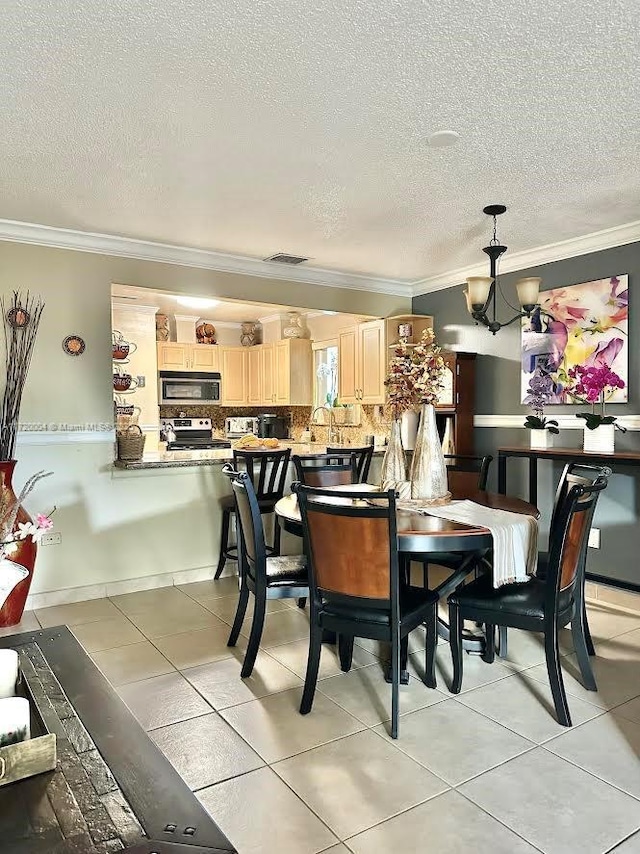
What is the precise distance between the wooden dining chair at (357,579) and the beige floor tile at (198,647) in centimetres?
76

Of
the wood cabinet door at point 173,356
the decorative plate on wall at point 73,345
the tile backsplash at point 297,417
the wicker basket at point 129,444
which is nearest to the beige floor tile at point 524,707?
the wicker basket at point 129,444

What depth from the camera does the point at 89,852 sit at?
3.39 ft

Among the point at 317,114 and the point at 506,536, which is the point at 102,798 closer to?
the point at 506,536

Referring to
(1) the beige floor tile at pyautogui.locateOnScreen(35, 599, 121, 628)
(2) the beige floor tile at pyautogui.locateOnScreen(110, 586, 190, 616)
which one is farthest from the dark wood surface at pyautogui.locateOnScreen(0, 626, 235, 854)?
(2) the beige floor tile at pyautogui.locateOnScreen(110, 586, 190, 616)

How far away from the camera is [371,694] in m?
2.76

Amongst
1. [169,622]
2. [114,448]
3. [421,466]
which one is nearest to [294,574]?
[421,466]

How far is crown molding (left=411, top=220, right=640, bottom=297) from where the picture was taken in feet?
12.9

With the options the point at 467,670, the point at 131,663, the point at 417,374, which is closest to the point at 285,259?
the point at 417,374

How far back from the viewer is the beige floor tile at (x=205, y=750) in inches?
84.7

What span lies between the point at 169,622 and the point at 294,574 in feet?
3.71

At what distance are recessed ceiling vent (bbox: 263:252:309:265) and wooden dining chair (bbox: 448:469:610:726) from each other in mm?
2734

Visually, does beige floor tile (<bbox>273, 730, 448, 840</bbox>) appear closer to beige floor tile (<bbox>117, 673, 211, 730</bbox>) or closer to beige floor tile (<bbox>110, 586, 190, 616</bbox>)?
beige floor tile (<bbox>117, 673, 211, 730</bbox>)

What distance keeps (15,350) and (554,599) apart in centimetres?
340

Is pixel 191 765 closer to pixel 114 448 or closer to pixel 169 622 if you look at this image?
pixel 169 622
